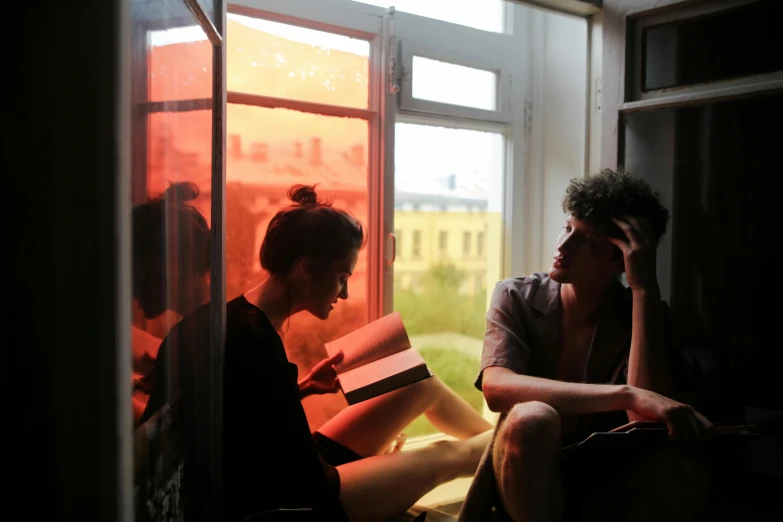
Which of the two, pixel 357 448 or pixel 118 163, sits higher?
pixel 118 163

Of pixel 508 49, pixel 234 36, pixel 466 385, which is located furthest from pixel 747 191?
→ pixel 234 36

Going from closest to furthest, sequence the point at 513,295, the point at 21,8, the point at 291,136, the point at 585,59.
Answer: the point at 21,8, the point at 513,295, the point at 291,136, the point at 585,59

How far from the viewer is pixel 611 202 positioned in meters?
1.64

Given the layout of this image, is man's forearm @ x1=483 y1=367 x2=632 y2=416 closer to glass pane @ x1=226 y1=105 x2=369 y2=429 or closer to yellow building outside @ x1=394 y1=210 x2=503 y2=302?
glass pane @ x1=226 y1=105 x2=369 y2=429

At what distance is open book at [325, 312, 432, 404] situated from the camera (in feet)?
5.06

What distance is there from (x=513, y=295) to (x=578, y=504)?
55 cm

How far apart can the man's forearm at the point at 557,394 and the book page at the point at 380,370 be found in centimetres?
20

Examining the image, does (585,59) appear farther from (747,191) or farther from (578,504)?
(578,504)

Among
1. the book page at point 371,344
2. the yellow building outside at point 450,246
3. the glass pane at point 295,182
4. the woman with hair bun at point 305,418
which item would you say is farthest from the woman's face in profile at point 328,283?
the yellow building outside at point 450,246

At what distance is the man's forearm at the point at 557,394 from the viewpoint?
1.42 metres

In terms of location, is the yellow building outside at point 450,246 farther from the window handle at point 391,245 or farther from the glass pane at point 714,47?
the glass pane at point 714,47

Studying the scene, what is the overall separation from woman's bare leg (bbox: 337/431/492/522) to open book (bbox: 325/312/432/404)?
20 cm

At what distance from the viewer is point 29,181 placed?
2.03ft

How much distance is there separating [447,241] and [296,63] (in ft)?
2.90
